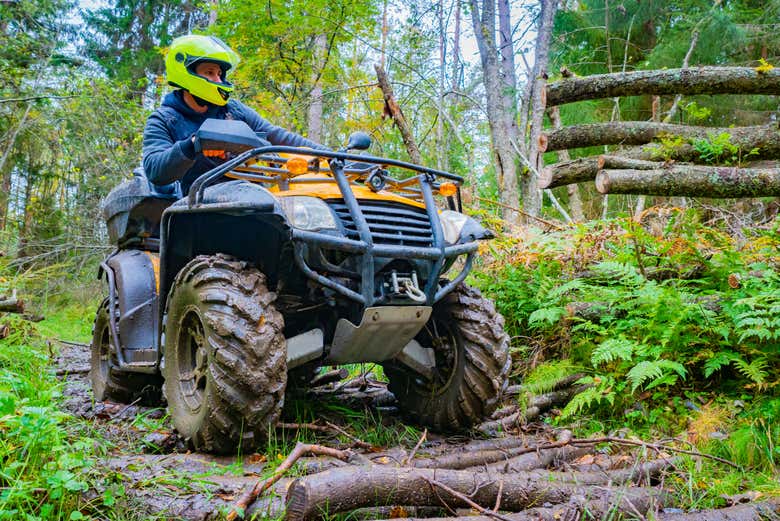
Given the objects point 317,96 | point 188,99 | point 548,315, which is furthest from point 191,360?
point 317,96

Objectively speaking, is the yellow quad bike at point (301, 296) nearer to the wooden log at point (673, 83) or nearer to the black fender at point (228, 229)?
the black fender at point (228, 229)

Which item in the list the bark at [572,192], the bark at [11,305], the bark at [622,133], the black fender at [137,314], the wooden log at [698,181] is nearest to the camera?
the black fender at [137,314]

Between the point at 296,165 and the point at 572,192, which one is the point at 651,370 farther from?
the point at 572,192

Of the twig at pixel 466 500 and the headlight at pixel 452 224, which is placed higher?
the headlight at pixel 452 224

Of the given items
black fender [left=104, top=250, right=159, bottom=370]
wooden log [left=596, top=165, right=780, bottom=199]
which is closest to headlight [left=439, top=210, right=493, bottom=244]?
black fender [left=104, top=250, right=159, bottom=370]

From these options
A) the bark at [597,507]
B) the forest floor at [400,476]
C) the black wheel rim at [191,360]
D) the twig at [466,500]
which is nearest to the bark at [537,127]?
the forest floor at [400,476]

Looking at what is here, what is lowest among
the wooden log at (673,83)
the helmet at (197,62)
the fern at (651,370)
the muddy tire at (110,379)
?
the muddy tire at (110,379)

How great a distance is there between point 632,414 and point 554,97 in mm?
3223

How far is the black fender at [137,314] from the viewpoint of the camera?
13.1 ft

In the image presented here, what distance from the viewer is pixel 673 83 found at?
18.4 ft

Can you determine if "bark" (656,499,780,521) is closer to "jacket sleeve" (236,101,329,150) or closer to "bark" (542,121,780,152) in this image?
"jacket sleeve" (236,101,329,150)

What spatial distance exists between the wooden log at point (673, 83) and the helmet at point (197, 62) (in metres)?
3.12

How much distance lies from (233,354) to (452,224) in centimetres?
141

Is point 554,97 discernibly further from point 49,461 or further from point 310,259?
point 49,461
